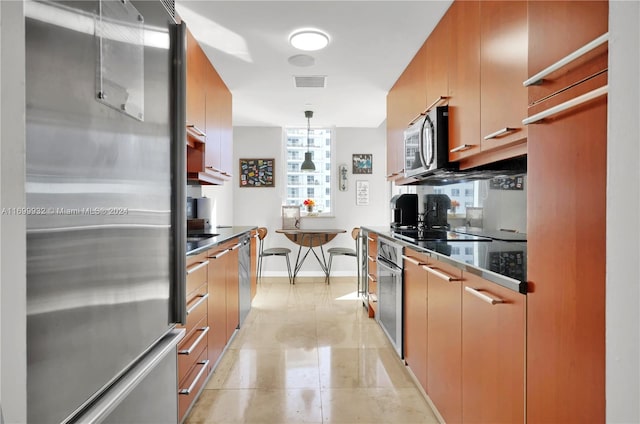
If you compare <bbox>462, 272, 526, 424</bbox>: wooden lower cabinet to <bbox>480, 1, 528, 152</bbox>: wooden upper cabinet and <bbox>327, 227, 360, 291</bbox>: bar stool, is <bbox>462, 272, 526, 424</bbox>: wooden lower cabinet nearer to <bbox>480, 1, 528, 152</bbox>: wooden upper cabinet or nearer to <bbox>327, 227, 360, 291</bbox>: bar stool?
<bbox>480, 1, 528, 152</bbox>: wooden upper cabinet

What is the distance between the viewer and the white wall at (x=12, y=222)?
1.34 feet

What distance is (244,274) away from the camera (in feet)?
10.4

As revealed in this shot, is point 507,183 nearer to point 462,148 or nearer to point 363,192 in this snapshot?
point 462,148

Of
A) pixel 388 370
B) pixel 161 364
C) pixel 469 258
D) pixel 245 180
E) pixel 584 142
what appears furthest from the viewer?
pixel 245 180

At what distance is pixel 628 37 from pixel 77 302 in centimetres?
92

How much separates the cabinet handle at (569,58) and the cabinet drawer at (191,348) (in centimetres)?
169

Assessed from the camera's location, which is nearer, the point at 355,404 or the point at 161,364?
the point at 161,364

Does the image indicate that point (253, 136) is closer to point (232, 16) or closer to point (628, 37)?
point (232, 16)

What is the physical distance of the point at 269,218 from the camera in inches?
215

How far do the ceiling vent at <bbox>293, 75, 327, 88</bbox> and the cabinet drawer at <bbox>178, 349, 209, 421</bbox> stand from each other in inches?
98.4

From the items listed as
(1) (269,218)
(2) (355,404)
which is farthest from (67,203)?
(1) (269,218)

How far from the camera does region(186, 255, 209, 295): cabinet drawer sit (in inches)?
62.8

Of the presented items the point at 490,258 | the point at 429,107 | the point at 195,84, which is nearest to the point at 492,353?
the point at 490,258

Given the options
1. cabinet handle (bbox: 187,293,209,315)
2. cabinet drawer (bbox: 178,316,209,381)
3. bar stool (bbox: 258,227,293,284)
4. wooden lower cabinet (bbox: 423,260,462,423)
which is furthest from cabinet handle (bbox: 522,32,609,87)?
bar stool (bbox: 258,227,293,284)
